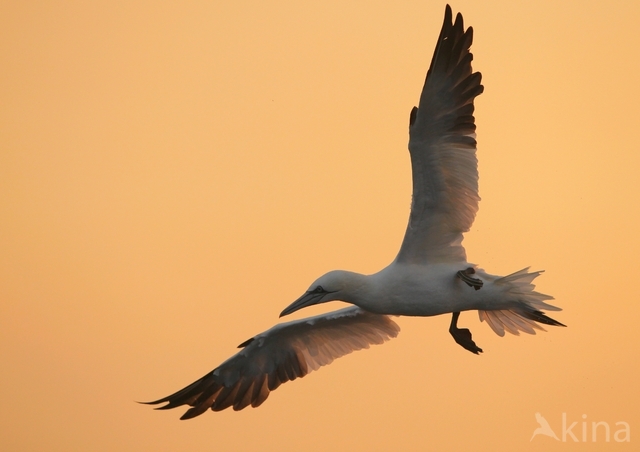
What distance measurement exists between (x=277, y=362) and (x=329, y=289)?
228 centimetres

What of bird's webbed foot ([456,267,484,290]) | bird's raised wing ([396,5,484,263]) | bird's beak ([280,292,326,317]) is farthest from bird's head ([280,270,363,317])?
bird's webbed foot ([456,267,484,290])

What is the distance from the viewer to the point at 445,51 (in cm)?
1101

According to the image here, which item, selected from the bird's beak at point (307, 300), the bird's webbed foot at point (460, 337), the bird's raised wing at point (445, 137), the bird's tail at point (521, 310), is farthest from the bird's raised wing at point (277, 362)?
the bird's raised wing at point (445, 137)

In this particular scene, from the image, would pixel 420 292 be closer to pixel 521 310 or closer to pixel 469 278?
pixel 469 278

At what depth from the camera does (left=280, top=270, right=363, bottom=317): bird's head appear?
1145cm

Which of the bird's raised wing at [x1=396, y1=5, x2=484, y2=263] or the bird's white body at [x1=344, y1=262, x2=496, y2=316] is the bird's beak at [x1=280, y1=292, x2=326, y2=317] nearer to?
the bird's white body at [x1=344, y1=262, x2=496, y2=316]

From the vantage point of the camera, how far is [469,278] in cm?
1145

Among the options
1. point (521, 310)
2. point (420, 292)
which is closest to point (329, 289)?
point (420, 292)

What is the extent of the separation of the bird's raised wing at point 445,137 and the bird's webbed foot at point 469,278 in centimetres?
59

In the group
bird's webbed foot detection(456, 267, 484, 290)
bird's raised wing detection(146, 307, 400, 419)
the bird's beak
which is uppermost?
bird's webbed foot detection(456, 267, 484, 290)

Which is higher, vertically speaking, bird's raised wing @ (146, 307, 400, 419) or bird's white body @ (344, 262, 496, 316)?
bird's white body @ (344, 262, 496, 316)

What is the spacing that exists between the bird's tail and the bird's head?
163 cm

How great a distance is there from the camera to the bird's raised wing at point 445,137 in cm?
1093

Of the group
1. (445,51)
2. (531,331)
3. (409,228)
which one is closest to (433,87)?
(445,51)
